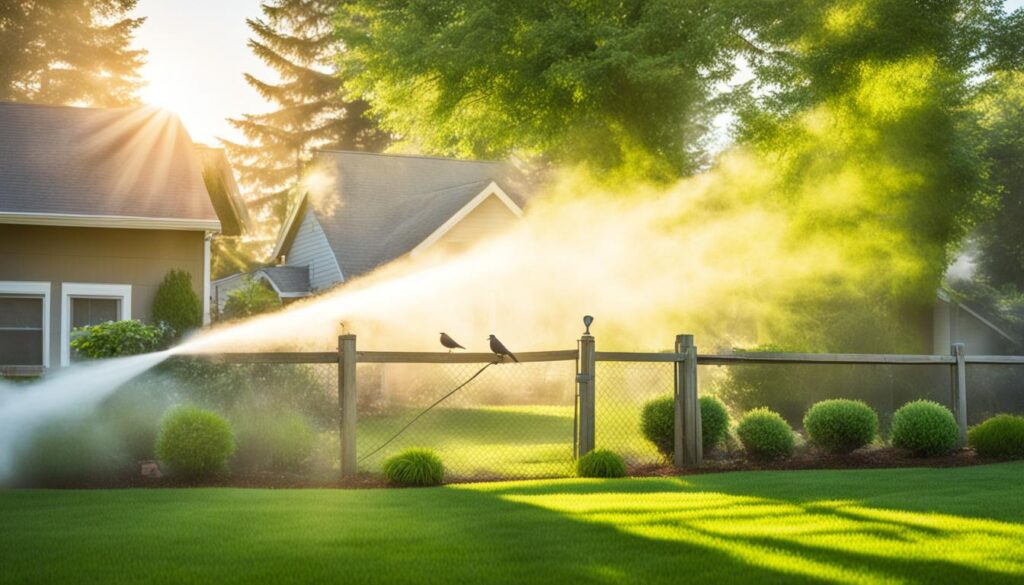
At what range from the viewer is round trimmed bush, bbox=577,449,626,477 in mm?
12023

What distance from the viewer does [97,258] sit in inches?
722

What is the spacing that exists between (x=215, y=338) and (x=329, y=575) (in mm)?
12990

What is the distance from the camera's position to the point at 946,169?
22141mm

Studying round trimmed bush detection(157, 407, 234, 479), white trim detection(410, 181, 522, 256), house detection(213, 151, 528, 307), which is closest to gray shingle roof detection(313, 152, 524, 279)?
house detection(213, 151, 528, 307)

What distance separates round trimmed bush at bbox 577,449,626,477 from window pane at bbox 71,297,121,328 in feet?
33.4

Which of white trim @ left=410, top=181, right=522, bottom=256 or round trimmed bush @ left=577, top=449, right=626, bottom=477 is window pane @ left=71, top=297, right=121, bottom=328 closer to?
white trim @ left=410, top=181, right=522, bottom=256

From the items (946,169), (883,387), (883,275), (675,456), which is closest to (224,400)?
(675,456)

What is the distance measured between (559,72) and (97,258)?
11.1 metres

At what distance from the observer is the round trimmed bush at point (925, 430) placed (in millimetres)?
14430

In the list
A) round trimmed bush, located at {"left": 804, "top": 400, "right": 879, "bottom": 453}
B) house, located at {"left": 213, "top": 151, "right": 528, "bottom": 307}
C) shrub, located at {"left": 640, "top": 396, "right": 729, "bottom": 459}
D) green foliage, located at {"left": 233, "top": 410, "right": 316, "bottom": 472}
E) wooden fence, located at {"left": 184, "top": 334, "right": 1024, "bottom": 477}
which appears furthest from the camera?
house, located at {"left": 213, "top": 151, "right": 528, "bottom": 307}

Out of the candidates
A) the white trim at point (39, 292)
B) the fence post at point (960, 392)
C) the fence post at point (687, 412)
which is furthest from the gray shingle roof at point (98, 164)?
the fence post at point (960, 392)

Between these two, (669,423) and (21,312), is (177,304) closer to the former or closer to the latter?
(21,312)

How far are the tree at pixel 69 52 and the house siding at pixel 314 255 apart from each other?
62.4 ft

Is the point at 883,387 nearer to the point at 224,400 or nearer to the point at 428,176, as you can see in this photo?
the point at 224,400
